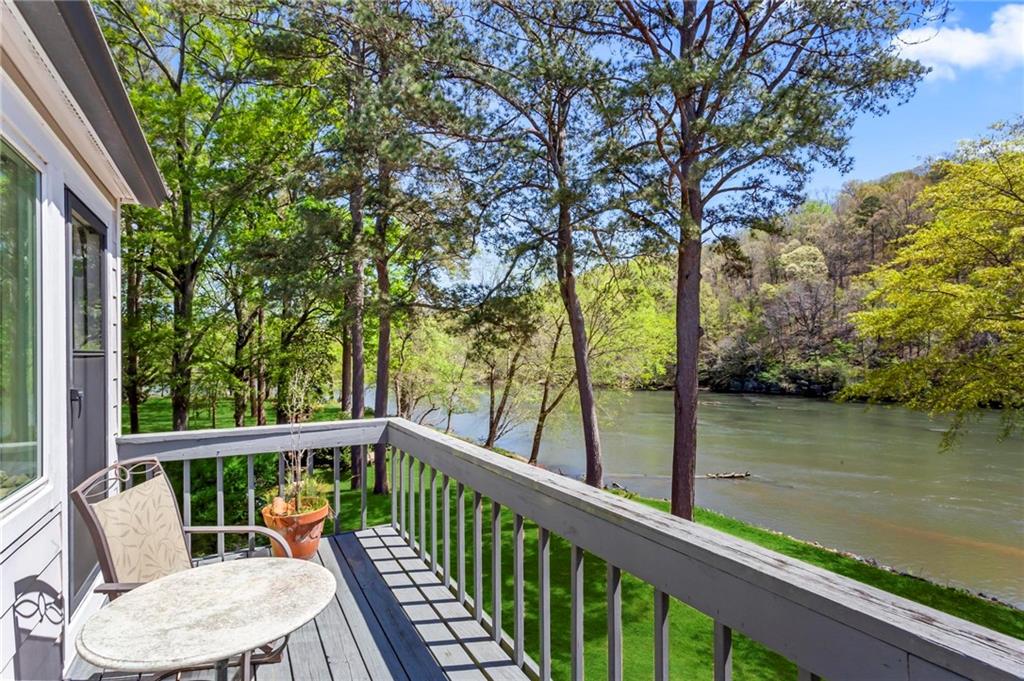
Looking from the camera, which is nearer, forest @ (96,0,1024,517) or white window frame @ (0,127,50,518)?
white window frame @ (0,127,50,518)

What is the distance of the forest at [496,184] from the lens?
7.10 metres

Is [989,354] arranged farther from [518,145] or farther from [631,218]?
[518,145]

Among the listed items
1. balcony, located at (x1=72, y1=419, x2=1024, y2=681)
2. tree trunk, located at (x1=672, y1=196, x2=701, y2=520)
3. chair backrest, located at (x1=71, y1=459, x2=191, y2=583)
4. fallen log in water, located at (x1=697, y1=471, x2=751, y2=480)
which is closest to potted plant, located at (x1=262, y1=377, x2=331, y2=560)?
A: balcony, located at (x1=72, y1=419, x2=1024, y2=681)

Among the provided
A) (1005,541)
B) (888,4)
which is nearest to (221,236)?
(888,4)

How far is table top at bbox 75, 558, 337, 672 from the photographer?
1343 mm

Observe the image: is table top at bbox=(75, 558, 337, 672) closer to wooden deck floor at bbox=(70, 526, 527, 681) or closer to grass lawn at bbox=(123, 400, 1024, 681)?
wooden deck floor at bbox=(70, 526, 527, 681)

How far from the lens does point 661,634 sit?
52.9 inches

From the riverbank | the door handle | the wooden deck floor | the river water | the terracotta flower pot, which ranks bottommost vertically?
the river water

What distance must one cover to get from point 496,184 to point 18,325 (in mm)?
6928

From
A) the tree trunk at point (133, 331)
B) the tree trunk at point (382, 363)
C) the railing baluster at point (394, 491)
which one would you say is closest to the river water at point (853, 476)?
the tree trunk at point (382, 363)

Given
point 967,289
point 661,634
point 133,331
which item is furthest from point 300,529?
point 967,289

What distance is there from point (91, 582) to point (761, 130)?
22.5ft

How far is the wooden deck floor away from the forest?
370 centimetres

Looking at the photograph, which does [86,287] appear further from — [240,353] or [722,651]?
[240,353]
